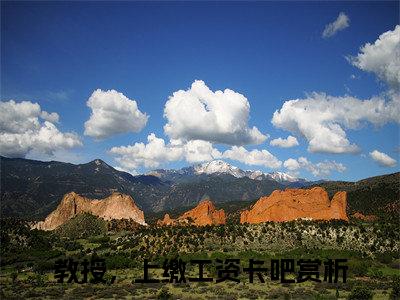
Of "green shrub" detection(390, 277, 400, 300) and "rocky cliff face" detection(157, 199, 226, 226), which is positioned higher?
"rocky cliff face" detection(157, 199, 226, 226)

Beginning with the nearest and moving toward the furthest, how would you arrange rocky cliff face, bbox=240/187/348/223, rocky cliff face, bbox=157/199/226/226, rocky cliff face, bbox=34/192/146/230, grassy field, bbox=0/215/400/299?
grassy field, bbox=0/215/400/299
rocky cliff face, bbox=240/187/348/223
rocky cliff face, bbox=157/199/226/226
rocky cliff face, bbox=34/192/146/230

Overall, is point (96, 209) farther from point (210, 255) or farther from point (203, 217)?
point (210, 255)

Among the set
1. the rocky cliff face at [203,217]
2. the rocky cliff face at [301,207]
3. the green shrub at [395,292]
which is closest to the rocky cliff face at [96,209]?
the rocky cliff face at [203,217]

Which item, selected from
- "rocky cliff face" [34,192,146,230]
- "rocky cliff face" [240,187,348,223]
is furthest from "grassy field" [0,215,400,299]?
"rocky cliff face" [34,192,146,230]

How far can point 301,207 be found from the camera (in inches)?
5217

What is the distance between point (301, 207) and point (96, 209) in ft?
275

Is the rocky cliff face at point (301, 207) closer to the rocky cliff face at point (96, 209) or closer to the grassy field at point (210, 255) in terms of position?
the grassy field at point (210, 255)

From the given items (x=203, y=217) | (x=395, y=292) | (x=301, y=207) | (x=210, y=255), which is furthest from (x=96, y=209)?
(x=395, y=292)

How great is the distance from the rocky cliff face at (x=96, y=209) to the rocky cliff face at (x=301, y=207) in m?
54.9

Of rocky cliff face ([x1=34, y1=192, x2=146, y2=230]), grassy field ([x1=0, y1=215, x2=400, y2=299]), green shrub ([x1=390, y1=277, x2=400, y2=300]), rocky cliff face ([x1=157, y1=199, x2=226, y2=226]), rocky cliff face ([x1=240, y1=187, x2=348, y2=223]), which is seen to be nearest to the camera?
green shrub ([x1=390, y1=277, x2=400, y2=300])

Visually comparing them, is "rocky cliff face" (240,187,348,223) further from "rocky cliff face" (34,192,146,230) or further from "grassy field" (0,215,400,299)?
"rocky cliff face" (34,192,146,230)

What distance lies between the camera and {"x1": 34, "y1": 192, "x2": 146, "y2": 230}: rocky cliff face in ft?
563

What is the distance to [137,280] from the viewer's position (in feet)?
237

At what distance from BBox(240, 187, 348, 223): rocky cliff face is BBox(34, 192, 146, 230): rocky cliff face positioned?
180ft
